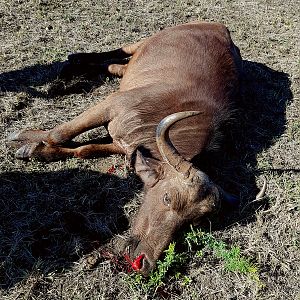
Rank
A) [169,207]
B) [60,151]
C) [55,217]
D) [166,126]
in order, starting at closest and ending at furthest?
[166,126]
[169,207]
[55,217]
[60,151]

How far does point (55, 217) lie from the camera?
445cm

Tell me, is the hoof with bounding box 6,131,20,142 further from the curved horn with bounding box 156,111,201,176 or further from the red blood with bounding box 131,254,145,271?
the red blood with bounding box 131,254,145,271

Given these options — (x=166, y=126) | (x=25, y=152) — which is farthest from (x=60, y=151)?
(x=166, y=126)

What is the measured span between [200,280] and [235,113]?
205 centimetres

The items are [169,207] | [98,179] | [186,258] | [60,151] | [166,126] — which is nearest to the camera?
[166,126]

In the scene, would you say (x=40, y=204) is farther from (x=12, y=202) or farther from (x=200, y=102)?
(x=200, y=102)

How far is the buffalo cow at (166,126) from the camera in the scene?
13.5 ft

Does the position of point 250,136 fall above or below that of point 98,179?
below

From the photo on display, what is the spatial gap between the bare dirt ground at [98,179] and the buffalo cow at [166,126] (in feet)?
0.94

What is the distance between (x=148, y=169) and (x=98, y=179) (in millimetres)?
694

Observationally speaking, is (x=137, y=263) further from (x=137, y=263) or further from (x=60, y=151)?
(x=60, y=151)

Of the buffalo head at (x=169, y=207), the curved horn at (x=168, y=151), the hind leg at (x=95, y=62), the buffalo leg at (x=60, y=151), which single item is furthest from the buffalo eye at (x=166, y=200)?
the hind leg at (x=95, y=62)

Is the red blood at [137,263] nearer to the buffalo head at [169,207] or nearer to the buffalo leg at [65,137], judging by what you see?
the buffalo head at [169,207]

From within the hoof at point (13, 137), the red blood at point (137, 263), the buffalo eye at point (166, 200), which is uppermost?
the hoof at point (13, 137)
